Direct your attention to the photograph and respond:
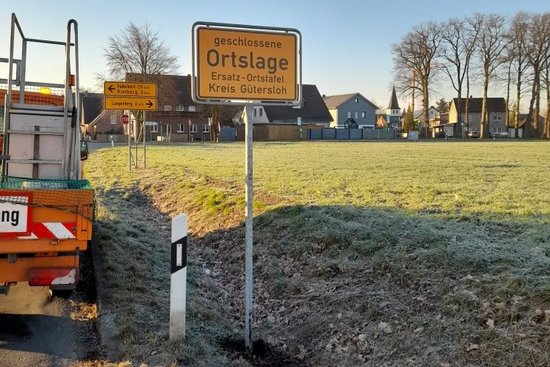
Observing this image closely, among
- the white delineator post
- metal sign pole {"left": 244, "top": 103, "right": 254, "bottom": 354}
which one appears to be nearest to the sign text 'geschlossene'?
metal sign pole {"left": 244, "top": 103, "right": 254, "bottom": 354}

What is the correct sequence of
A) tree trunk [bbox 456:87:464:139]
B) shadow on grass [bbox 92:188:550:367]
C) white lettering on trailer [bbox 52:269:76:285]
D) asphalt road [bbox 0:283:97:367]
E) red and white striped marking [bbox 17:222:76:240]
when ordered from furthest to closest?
tree trunk [bbox 456:87:464:139] → white lettering on trailer [bbox 52:269:76:285] → red and white striped marking [bbox 17:222:76:240] → asphalt road [bbox 0:283:97:367] → shadow on grass [bbox 92:188:550:367]

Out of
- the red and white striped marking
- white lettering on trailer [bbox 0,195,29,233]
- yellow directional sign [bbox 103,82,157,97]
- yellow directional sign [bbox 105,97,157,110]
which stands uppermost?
yellow directional sign [bbox 103,82,157,97]

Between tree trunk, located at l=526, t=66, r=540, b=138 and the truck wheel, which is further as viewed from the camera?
tree trunk, located at l=526, t=66, r=540, b=138

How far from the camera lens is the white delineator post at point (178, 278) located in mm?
4516

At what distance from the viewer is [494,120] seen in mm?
113125

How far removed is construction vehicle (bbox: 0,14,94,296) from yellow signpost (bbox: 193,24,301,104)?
1603 mm

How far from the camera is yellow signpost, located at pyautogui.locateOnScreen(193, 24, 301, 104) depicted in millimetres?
4523

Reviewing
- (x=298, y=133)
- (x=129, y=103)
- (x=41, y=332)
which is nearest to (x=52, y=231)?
(x=41, y=332)

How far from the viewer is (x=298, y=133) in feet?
232

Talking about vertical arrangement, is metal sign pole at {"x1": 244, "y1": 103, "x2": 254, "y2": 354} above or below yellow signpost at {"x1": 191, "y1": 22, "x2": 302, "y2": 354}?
below

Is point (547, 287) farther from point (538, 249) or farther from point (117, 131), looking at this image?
point (117, 131)

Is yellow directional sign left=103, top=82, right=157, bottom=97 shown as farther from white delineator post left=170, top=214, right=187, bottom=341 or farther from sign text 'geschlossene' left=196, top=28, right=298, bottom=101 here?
white delineator post left=170, top=214, right=187, bottom=341

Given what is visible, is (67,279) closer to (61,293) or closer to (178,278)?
(61,293)

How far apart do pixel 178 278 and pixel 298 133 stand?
219 ft
